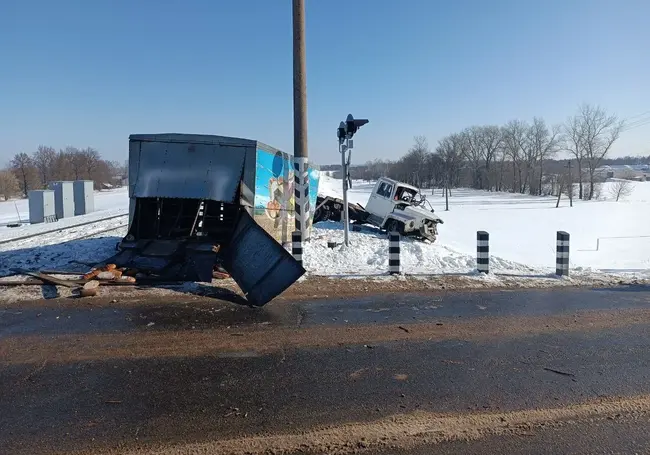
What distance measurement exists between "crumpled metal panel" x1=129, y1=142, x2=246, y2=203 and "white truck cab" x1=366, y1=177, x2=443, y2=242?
8.97m

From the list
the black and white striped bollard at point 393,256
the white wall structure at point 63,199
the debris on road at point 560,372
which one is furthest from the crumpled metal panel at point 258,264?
the white wall structure at point 63,199

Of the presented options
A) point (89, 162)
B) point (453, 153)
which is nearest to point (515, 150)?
point (453, 153)

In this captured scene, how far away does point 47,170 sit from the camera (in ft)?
266

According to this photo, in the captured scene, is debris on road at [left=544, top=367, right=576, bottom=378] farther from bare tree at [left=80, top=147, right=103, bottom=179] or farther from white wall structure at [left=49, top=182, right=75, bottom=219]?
bare tree at [left=80, top=147, right=103, bottom=179]

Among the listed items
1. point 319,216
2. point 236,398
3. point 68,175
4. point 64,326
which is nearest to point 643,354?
point 236,398

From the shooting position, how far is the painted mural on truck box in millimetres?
10289

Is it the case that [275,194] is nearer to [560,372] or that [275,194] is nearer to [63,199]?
[560,372]

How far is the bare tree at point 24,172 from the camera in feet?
209

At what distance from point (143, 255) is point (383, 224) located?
10532mm

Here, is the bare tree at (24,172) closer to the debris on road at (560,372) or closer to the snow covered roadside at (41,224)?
the snow covered roadside at (41,224)

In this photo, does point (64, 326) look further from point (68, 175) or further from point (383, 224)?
point (68, 175)

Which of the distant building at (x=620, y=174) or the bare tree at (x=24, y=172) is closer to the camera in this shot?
the bare tree at (x=24, y=172)

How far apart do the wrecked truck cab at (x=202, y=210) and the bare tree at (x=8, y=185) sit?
58.7 metres

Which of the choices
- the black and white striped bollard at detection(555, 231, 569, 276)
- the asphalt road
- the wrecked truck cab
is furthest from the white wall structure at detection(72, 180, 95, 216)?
the black and white striped bollard at detection(555, 231, 569, 276)
